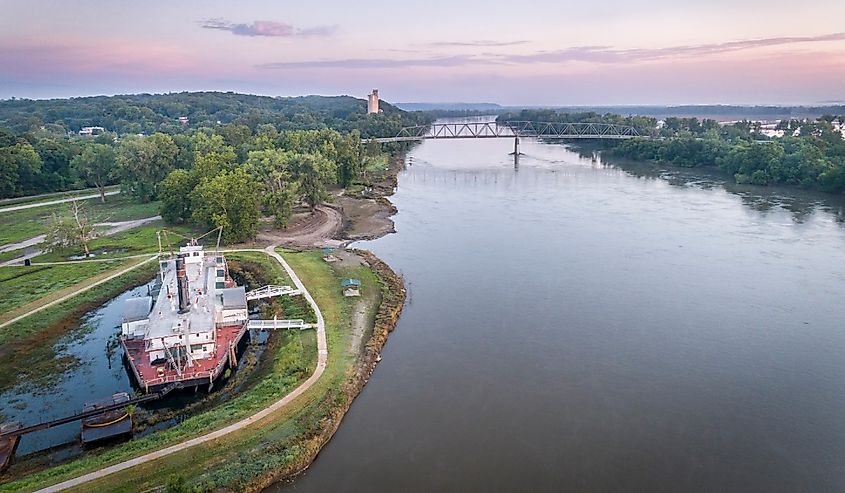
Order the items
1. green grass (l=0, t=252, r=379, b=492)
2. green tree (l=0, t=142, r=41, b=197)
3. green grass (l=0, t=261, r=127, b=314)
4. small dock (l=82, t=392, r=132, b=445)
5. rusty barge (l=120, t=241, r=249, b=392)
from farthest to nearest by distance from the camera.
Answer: green tree (l=0, t=142, r=41, b=197) < green grass (l=0, t=261, r=127, b=314) < rusty barge (l=120, t=241, r=249, b=392) < small dock (l=82, t=392, r=132, b=445) < green grass (l=0, t=252, r=379, b=492)

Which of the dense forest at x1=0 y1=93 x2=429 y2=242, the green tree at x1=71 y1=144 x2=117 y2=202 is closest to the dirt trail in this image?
the dense forest at x1=0 y1=93 x2=429 y2=242

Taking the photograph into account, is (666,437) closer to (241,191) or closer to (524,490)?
(524,490)

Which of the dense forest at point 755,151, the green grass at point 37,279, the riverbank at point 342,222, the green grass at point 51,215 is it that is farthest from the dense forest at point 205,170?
the dense forest at point 755,151

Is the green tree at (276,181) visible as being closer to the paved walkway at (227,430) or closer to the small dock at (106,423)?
the paved walkway at (227,430)

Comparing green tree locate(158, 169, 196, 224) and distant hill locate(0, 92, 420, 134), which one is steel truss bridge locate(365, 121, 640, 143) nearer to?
distant hill locate(0, 92, 420, 134)

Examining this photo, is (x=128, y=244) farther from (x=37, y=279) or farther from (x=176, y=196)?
(x=37, y=279)
